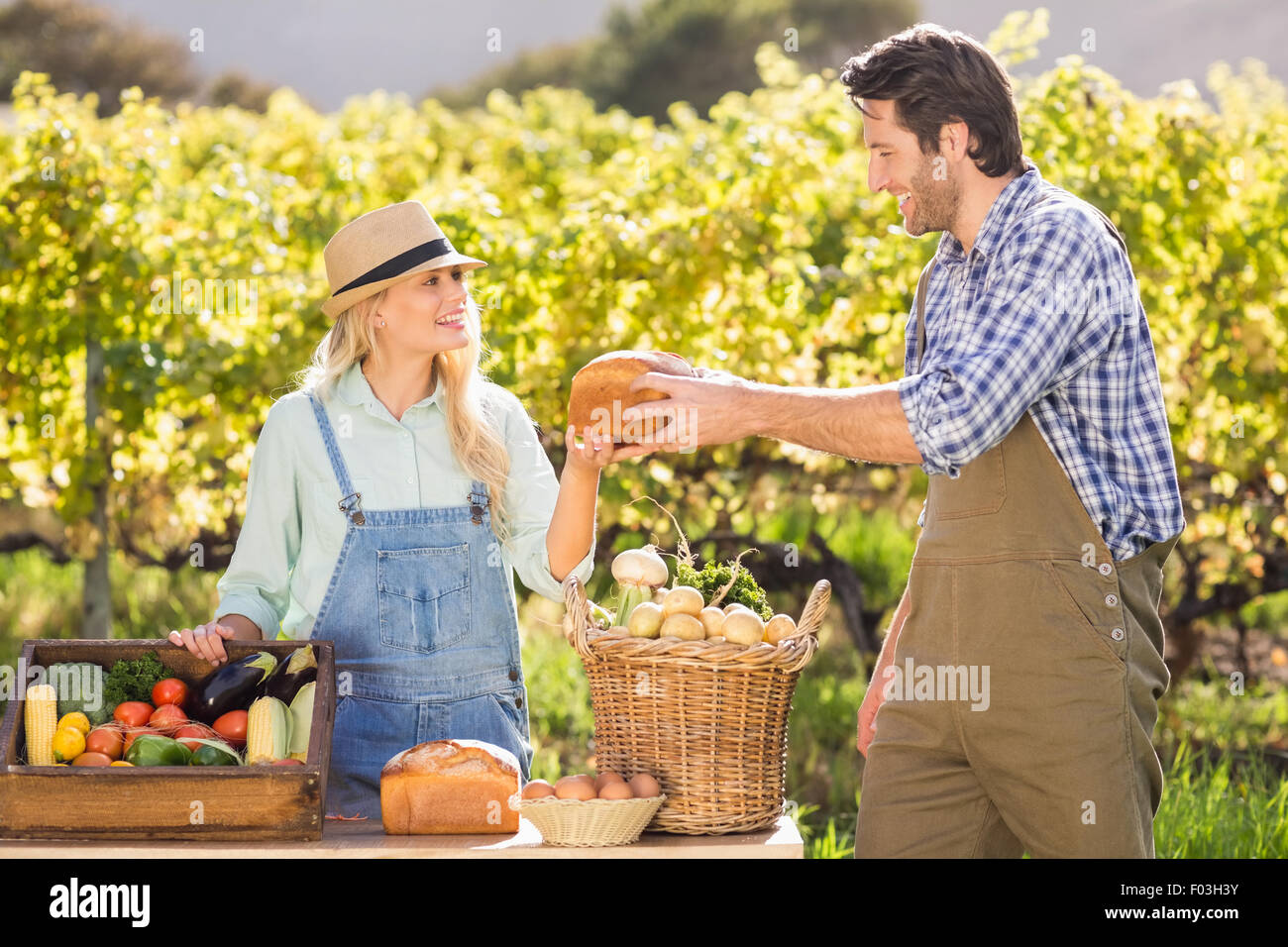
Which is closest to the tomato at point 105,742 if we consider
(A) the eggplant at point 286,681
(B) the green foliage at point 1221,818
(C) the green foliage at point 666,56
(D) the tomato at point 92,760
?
(D) the tomato at point 92,760

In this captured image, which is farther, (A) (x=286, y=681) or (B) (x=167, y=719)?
(A) (x=286, y=681)

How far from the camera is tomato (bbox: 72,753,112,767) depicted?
2227 mm

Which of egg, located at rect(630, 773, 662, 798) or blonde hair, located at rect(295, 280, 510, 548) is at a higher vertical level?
blonde hair, located at rect(295, 280, 510, 548)

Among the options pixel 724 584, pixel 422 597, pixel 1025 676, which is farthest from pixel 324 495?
pixel 1025 676

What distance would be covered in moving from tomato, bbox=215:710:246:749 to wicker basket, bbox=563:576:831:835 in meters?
0.58

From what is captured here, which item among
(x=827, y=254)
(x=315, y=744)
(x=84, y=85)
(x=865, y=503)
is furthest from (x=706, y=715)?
(x=84, y=85)

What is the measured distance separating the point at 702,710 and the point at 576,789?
0.23 meters

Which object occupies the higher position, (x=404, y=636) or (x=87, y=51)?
(x=87, y=51)

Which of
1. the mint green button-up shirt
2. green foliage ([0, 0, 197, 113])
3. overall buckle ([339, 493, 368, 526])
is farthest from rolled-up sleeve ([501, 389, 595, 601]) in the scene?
green foliage ([0, 0, 197, 113])

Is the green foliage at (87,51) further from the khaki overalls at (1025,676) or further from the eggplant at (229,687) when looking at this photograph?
the khaki overalls at (1025,676)

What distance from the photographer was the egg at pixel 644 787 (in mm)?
2203

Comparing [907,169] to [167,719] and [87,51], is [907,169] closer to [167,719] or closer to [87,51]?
[167,719]

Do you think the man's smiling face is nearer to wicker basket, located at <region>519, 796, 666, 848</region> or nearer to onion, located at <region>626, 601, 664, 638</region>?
onion, located at <region>626, 601, 664, 638</region>

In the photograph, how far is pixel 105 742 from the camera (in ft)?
7.47
